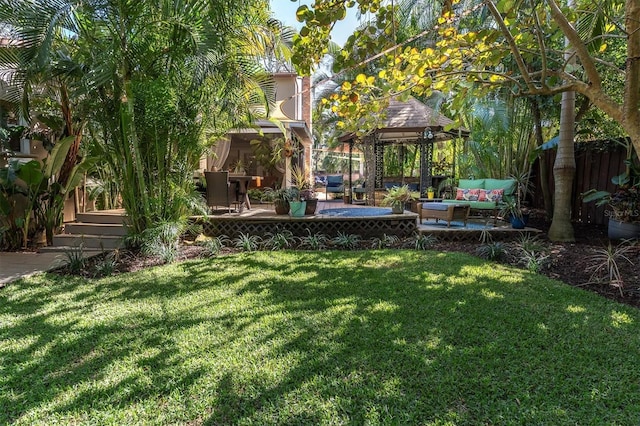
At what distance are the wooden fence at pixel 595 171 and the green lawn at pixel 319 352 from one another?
544cm

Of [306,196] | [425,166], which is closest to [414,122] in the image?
[425,166]

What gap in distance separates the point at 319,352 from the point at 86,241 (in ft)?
20.4

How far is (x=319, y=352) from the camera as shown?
9.47 feet

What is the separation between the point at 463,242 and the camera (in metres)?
7.27

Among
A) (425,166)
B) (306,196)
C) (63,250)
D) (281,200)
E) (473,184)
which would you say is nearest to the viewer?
(63,250)

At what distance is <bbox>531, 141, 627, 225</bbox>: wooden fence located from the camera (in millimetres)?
8094

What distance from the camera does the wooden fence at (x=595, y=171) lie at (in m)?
8.09

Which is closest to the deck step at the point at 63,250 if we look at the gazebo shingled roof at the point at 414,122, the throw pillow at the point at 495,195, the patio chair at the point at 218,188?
the patio chair at the point at 218,188

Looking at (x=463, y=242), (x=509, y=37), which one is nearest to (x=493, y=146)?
(x=463, y=242)

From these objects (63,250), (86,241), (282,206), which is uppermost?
(282,206)

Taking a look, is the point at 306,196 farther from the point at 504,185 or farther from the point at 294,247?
Result: the point at 504,185

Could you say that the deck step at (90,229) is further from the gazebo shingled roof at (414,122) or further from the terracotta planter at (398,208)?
the gazebo shingled roof at (414,122)

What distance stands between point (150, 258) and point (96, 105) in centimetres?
268

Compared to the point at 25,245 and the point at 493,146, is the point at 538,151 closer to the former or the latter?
the point at 493,146
